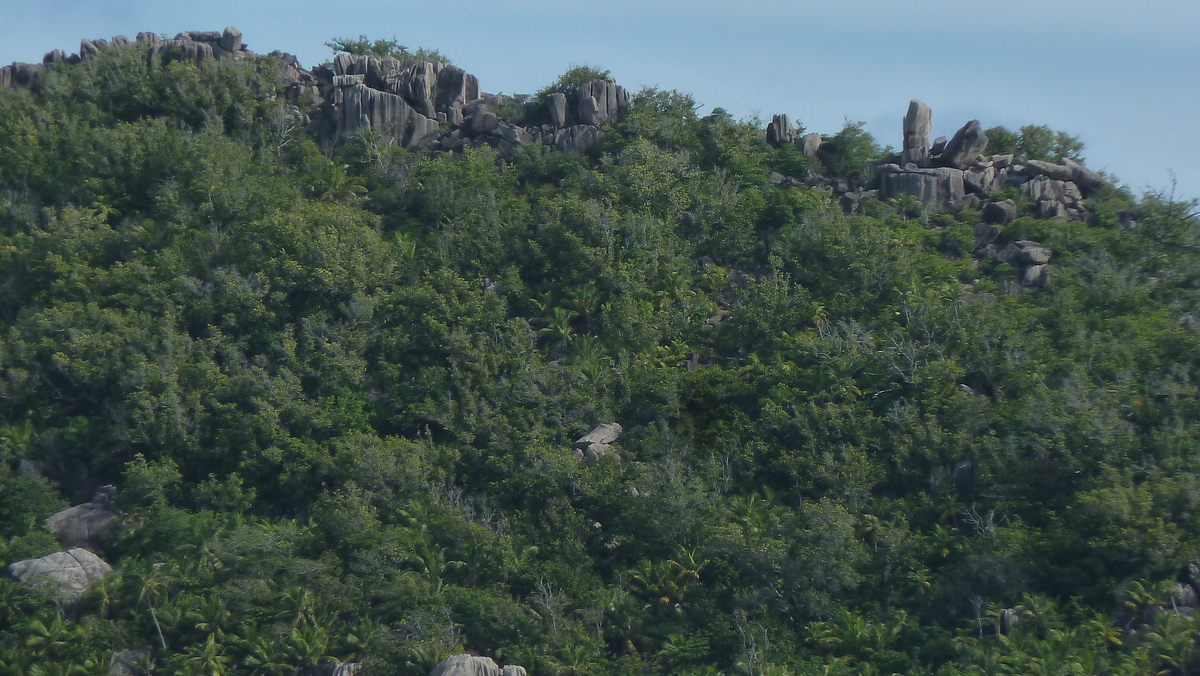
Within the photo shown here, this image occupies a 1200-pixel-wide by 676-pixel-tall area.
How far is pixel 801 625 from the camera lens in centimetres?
3070

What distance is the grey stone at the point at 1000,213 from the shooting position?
140 ft

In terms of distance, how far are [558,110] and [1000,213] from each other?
15.4 m

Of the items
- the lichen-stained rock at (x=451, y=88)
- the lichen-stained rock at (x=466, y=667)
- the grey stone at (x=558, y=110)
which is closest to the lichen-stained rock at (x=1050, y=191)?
the grey stone at (x=558, y=110)

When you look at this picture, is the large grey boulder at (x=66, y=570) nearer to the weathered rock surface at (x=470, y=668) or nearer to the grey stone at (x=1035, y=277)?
the weathered rock surface at (x=470, y=668)

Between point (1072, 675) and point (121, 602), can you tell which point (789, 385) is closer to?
point (1072, 675)

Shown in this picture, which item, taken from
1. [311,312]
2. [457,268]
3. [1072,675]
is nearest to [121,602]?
[311,312]

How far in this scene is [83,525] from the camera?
34.4 metres

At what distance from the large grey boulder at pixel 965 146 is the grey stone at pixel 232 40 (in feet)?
84.1

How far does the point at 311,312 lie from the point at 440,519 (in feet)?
27.5

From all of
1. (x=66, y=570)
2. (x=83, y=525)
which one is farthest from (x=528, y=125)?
(x=66, y=570)

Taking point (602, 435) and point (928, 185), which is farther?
point (928, 185)

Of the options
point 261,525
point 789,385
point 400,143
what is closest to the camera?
point 261,525

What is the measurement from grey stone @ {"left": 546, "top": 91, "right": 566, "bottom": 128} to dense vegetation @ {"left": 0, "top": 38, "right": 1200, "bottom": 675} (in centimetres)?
246

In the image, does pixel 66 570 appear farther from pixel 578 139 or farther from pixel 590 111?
pixel 590 111
